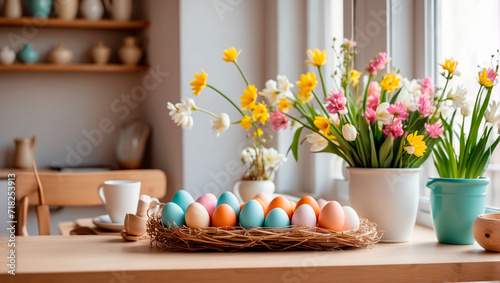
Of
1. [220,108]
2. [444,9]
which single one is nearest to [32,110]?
[220,108]

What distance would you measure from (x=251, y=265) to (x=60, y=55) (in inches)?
94.6

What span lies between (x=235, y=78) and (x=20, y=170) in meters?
1.27

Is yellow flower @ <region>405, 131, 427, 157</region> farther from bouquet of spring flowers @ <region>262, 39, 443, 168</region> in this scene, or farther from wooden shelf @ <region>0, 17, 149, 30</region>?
wooden shelf @ <region>0, 17, 149, 30</region>

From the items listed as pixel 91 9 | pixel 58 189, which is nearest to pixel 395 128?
pixel 58 189

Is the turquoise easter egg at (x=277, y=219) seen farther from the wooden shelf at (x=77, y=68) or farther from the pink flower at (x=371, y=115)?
the wooden shelf at (x=77, y=68)

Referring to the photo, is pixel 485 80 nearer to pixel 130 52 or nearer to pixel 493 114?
pixel 493 114

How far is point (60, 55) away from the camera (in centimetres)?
305

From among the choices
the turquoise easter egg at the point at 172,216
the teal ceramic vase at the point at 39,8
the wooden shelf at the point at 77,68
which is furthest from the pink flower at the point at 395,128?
the teal ceramic vase at the point at 39,8

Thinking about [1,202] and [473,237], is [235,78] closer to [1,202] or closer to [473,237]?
[1,202]

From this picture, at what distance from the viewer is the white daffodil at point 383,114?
3.90ft

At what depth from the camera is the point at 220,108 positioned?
2439 mm

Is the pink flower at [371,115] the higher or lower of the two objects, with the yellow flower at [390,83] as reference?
lower

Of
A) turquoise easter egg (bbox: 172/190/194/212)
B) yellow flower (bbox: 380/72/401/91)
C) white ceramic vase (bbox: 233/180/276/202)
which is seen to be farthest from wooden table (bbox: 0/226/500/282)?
white ceramic vase (bbox: 233/180/276/202)

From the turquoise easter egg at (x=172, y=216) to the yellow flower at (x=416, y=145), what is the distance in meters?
0.45
